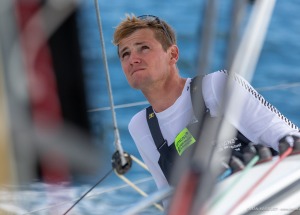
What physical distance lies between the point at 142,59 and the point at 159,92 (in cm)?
7

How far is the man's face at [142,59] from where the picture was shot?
1205 mm

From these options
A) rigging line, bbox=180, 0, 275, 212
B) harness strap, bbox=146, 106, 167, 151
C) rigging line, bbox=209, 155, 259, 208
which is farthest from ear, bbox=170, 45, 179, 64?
rigging line, bbox=180, 0, 275, 212

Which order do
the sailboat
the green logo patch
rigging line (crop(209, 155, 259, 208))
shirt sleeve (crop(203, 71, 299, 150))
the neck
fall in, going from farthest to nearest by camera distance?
the neck, shirt sleeve (crop(203, 71, 299, 150)), the green logo patch, rigging line (crop(209, 155, 259, 208)), the sailboat

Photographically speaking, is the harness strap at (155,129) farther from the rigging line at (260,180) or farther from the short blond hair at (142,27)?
the rigging line at (260,180)

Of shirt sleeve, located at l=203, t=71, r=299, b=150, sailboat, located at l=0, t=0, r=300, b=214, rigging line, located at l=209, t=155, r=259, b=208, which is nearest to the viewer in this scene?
sailboat, located at l=0, t=0, r=300, b=214

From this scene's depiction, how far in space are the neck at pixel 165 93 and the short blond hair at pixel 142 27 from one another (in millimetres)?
→ 73

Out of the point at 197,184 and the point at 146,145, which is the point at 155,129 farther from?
the point at 197,184

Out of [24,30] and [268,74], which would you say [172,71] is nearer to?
[24,30]

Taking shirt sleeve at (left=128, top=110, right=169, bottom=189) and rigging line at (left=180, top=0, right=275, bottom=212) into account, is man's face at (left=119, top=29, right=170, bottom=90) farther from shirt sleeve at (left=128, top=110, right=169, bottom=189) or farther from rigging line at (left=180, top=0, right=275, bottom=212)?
rigging line at (left=180, top=0, right=275, bottom=212)

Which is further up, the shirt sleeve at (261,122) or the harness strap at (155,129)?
the harness strap at (155,129)

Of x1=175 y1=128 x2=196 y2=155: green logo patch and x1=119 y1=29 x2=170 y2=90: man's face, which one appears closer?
x1=175 y1=128 x2=196 y2=155: green logo patch

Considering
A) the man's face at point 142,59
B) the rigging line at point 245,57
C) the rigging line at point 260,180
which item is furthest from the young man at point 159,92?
the rigging line at point 245,57

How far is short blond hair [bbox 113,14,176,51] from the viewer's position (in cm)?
122

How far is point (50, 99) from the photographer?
1.80 feet
